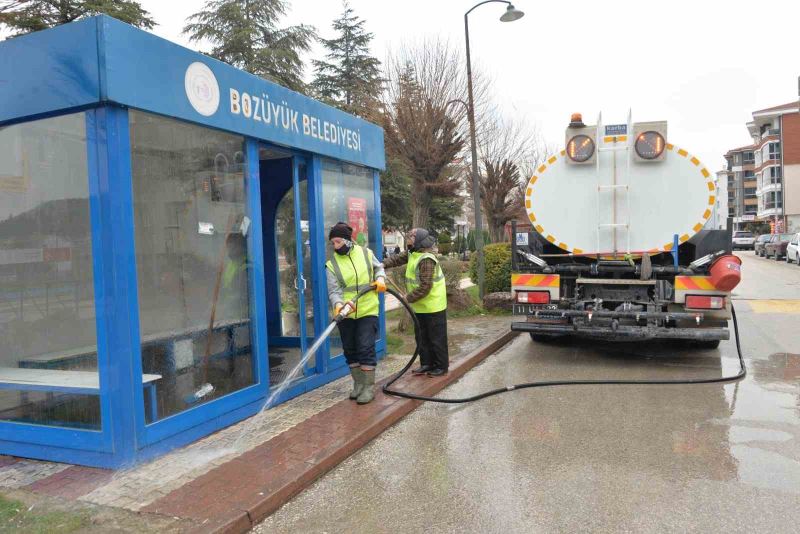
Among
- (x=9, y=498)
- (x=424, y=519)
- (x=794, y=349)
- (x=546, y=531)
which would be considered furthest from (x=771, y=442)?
(x=9, y=498)

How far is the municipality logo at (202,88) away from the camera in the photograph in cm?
433

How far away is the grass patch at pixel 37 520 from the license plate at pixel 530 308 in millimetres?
5283

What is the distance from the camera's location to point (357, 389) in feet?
17.8

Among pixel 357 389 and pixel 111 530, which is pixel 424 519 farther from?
pixel 357 389

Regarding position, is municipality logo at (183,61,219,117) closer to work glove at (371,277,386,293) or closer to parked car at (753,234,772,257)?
work glove at (371,277,386,293)

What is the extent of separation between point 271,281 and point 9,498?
3936 mm

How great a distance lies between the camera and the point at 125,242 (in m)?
3.79

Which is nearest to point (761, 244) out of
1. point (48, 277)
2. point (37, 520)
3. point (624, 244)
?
point (624, 244)

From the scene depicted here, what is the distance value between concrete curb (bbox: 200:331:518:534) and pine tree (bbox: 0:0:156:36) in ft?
39.9

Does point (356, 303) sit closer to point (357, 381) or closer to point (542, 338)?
point (357, 381)

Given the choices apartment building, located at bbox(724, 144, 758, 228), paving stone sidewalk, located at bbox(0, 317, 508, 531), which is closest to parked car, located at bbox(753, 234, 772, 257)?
paving stone sidewalk, located at bbox(0, 317, 508, 531)

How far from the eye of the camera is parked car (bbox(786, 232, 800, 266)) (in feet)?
85.8

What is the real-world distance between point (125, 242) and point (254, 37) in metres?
23.8

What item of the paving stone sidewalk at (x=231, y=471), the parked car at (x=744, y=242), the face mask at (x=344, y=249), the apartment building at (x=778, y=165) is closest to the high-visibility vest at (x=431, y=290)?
the face mask at (x=344, y=249)
